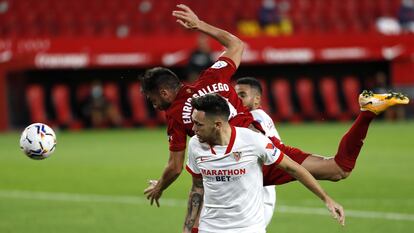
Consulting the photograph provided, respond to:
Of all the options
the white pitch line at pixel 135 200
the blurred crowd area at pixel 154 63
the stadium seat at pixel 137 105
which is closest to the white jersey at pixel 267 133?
the white pitch line at pixel 135 200

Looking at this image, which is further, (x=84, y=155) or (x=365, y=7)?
(x=365, y=7)

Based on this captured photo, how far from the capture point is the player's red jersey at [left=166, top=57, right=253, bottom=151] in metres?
8.45

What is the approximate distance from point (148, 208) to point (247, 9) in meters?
16.2

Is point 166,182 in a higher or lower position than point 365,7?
A: lower

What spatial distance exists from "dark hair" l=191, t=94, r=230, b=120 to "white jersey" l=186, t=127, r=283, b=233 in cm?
25

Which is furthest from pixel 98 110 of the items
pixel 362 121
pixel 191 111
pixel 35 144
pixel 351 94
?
pixel 362 121

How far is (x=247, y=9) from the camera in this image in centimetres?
2919

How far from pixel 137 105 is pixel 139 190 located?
38.4ft

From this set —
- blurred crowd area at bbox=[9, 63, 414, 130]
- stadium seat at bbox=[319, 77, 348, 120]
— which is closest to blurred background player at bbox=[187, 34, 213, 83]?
blurred crowd area at bbox=[9, 63, 414, 130]

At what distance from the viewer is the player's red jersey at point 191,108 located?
845cm

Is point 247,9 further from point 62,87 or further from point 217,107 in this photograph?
point 217,107

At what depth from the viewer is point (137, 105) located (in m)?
27.1

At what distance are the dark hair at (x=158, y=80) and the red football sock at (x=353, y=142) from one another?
1601mm

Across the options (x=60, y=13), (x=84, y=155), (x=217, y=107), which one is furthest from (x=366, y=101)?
(x=60, y=13)
